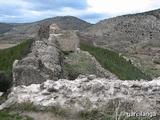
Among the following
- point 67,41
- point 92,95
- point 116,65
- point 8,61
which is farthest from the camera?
point 116,65

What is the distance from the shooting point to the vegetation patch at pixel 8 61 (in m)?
24.0

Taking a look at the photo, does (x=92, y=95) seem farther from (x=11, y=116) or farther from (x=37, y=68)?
(x=37, y=68)

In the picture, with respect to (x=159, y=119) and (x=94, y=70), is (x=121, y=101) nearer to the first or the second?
(x=159, y=119)

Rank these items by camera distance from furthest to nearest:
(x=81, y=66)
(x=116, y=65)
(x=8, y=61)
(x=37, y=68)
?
1. (x=116, y=65)
2. (x=8, y=61)
3. (x=81, y=66)
4. (x=37, y=68)

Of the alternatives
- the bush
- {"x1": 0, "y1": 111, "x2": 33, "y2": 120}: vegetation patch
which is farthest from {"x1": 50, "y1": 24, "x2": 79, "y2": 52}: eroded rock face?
{"x1": 0, "y1": 111, "x2": 33, "y2": 120}: vegetation patch

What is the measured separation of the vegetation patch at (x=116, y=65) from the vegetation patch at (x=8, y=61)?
5.89 metres

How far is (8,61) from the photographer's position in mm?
33500

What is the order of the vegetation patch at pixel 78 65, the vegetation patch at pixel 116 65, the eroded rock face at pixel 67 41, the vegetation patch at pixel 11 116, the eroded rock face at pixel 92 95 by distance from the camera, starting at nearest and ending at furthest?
the vegetation patch at pixel 11 116 < the eroded rock face at pixel 92 95 < the vegetation patch at pixel 78 65 < the eroded rock face at pixel 67 41 < the vegetation patch at pixel 116 65

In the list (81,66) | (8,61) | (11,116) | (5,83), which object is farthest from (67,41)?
(11,116)

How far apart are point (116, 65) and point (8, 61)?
9556 mm

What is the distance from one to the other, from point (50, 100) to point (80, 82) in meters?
1.72

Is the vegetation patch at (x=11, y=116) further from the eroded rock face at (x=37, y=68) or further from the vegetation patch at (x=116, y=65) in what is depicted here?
the vegetation patch at (x=116, y=65)

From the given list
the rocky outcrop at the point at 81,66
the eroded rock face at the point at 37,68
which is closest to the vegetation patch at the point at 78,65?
the rocky outcrop at the point at 81,66

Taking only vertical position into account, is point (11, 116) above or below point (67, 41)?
below
